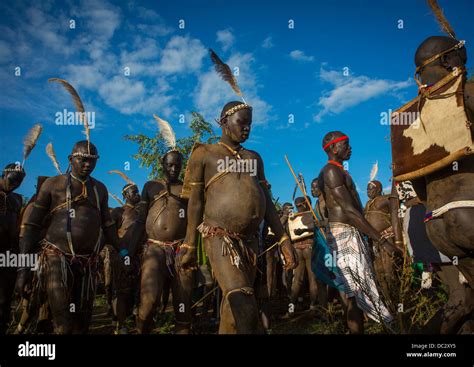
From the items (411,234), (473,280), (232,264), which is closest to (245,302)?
(232,264)

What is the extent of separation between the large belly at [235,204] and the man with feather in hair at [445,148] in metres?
1.38

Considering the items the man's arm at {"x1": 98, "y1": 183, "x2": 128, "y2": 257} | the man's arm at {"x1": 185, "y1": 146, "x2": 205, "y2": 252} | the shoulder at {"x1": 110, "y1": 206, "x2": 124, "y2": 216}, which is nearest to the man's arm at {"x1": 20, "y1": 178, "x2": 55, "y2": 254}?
the man's arm at {"x1": 98, "y1": 183, "x2": 128, "y2": 257}

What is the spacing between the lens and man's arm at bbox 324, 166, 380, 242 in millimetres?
4797

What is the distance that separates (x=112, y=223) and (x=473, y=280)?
14.5 feet

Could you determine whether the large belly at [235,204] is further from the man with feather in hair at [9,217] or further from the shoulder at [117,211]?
the shoulder at [117,211]

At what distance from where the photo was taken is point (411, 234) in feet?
15.9

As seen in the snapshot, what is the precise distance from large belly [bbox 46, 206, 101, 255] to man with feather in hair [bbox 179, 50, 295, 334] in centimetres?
176

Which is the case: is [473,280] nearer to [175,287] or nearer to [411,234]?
[411,234]

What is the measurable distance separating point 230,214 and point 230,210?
1.5 inches

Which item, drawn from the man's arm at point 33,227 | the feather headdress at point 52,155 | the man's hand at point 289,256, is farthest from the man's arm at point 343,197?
the feather headdress at point 52,155

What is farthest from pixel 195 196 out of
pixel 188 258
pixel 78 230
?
pixel 78 230

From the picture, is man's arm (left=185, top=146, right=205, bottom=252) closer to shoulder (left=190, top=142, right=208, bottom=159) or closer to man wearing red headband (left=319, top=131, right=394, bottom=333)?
shoulder (left=190, top=142, right=208, bottom=159)

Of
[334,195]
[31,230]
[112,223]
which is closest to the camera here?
[31,230]

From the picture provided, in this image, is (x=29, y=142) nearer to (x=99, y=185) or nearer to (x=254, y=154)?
(x=99, y=185)
